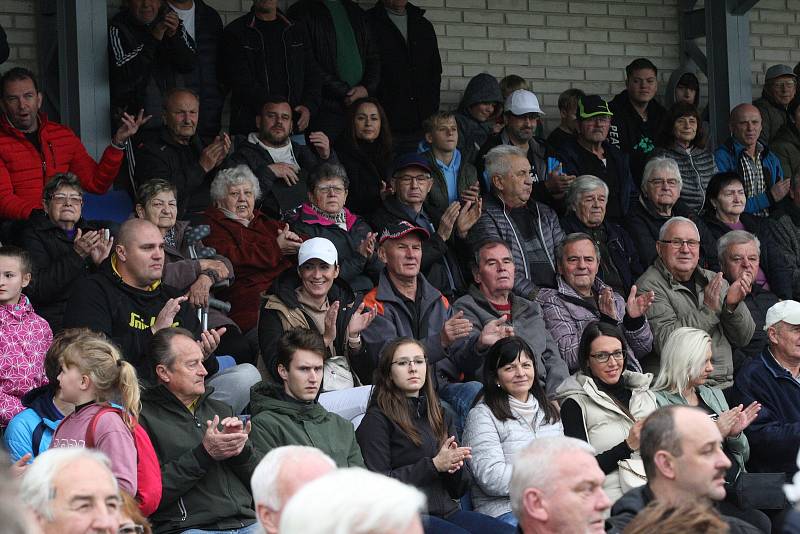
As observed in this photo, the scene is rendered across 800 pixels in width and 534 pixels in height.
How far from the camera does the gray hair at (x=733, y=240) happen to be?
743 centimetres

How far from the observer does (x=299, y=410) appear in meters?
5.14

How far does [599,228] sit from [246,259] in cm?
234

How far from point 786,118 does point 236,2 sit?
4145 millimetres


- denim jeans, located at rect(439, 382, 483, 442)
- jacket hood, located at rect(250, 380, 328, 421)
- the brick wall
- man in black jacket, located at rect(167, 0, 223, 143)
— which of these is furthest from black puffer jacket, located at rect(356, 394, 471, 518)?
the brick wall

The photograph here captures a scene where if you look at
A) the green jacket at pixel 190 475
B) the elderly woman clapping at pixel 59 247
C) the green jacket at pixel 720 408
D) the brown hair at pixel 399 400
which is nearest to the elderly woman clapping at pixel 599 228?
the green jacket at pixel 720 408

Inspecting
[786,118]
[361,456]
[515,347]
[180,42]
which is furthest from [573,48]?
[361,456]

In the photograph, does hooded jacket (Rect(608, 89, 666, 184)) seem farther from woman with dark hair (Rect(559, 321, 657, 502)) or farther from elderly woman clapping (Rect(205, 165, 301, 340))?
woman with dark hair (Rect(559, 321, 657, 502))

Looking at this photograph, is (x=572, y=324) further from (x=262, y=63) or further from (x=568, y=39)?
(x=568, y=39)

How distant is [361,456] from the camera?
16.9ft

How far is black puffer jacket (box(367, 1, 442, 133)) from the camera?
8.60m

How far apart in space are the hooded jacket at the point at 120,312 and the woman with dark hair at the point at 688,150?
406 cm

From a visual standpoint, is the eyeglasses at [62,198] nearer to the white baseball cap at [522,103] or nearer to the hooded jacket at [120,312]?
the hooded jacket at [120,312]

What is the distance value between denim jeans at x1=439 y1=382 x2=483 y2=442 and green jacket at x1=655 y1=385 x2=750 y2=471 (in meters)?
0.85

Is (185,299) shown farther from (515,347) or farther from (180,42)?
(180,42)
